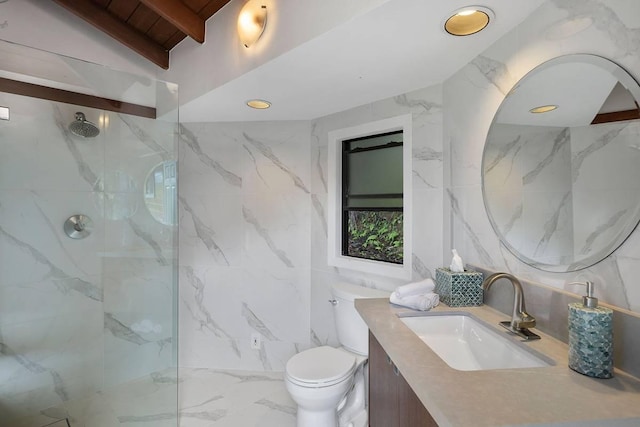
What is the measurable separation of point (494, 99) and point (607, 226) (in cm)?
70

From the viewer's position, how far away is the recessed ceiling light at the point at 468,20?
1.15m

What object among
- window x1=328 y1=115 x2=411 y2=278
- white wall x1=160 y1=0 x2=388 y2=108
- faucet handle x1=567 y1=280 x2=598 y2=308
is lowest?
faucet handle x1=567 y1=280 x2=598 y2=308

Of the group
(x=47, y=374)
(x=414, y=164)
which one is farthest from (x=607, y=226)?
(x=47, y=374)

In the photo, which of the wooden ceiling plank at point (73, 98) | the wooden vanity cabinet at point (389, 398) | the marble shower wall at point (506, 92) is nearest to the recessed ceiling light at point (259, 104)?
the wooden ceiling plank at point (73, 98)

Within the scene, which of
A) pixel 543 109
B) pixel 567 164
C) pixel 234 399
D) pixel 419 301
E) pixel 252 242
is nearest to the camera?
pixel 567 164

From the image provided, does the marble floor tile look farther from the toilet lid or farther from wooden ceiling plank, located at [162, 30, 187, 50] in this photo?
wooden ceiling plank, located at [162, 30, 187, 50]

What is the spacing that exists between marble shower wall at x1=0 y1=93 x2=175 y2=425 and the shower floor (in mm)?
65

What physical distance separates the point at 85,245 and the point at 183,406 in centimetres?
126

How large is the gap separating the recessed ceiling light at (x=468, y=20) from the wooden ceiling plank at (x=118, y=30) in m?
2.05

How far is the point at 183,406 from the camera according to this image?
219 cm

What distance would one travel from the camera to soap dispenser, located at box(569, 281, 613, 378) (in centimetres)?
80

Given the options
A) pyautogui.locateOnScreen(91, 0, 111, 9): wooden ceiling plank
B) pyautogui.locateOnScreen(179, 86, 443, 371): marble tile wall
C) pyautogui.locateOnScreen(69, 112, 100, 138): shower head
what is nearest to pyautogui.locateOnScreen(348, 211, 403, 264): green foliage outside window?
pyautogui.locateOnScreen(179, 86, 443, 371): marble tile wall

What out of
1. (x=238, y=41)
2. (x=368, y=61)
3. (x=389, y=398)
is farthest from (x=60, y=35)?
(x=389, y=398)

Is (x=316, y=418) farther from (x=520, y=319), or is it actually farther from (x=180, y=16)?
(x=180, y=16)
